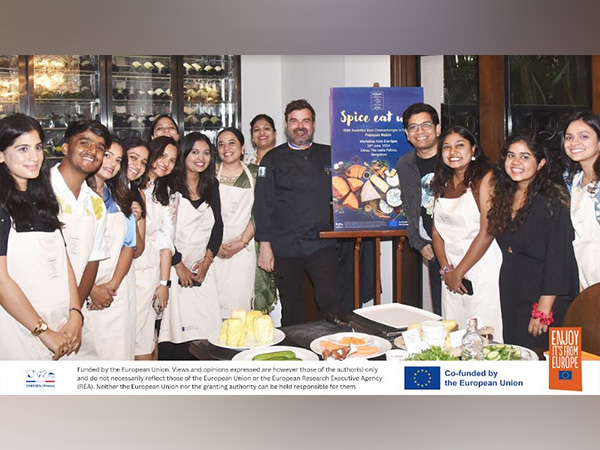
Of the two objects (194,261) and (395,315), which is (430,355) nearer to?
(395,315)

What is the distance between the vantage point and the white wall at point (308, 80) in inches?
138

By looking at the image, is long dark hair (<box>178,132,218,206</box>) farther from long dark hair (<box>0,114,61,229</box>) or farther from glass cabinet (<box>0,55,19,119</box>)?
glass cabinet (<box>0,55,19,119</box>)

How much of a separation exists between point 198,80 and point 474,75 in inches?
105

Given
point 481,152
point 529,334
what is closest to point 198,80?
point 481,152

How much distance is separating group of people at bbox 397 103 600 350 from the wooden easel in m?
0.27

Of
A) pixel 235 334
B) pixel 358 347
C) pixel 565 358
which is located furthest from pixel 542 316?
pixel 235 334

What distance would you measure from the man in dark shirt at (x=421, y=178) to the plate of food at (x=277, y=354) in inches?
41.4

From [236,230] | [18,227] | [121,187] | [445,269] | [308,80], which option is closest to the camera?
[18,227]

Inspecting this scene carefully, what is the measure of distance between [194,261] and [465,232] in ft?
4.42

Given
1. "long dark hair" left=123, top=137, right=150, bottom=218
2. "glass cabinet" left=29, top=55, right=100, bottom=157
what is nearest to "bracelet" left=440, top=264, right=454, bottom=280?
"long dark hair" left=123, top=137, right=150, bottom=218

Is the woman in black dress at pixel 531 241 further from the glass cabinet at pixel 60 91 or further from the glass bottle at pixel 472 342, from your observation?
the glass cabinet at pixel 60 91

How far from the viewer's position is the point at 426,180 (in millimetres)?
3488

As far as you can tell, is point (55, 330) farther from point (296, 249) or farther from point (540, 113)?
point (540, 113)
